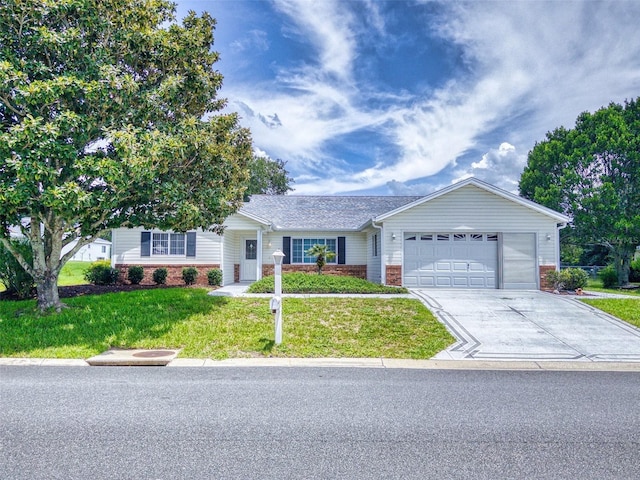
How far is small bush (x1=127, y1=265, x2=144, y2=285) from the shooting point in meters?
17.3

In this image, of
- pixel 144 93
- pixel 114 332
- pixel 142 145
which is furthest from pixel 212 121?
pixel 114 332

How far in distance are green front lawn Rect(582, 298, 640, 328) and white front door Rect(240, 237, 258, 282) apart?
13.8 metres

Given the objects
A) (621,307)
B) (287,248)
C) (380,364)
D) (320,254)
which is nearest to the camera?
(380,364)

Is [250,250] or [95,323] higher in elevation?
[250,250]

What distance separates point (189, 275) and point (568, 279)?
48.8 ft

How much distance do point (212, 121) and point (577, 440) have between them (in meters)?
9.90

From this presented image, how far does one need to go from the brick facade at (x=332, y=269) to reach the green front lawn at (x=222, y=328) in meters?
7.63

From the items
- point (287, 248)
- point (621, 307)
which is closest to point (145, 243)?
point (287, 248)

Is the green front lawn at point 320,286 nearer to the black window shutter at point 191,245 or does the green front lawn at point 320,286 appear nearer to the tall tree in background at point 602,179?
the black window shutter at point 191,245

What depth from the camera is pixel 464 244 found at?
52.9 ft

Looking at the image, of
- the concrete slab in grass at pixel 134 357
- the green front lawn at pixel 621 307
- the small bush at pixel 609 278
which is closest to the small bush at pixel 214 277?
the concrete slab in grass at pixel 134 357

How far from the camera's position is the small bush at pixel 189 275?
57.1 ft

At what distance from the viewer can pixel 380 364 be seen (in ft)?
22.4

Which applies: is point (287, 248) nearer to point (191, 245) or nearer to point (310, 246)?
point (310, 246)
